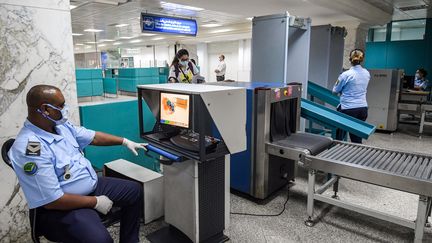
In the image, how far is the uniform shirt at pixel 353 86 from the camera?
3703 millimetres

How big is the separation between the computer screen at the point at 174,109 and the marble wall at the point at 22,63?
0.82 metres

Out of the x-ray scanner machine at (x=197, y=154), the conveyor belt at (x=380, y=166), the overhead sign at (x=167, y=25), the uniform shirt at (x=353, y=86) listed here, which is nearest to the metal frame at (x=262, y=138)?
the conveyor belt at (x=380, y=166)

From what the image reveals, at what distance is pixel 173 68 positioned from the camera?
438cm

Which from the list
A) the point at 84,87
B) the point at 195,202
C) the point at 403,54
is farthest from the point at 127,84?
the point at 403,54

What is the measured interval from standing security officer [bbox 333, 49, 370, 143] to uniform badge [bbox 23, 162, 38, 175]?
316 cm

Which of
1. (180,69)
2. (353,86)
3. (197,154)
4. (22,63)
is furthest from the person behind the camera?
(180,69)

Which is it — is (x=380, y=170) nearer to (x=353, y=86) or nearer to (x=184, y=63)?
(x=353, y=86)

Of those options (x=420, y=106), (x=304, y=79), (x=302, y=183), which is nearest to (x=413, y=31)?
(x=420, y=106)

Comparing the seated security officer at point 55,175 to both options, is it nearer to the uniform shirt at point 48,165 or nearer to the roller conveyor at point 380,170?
the uniform shirt at point 48,165

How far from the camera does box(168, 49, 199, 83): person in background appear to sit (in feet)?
14.3

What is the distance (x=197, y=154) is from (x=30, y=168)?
96cm

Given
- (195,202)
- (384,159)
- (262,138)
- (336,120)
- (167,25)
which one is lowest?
(195,202)

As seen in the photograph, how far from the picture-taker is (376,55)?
33.2 feet

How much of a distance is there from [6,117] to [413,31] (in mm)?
11320
